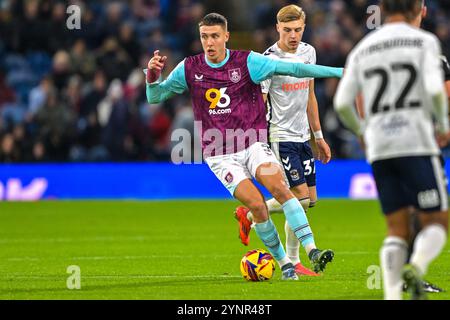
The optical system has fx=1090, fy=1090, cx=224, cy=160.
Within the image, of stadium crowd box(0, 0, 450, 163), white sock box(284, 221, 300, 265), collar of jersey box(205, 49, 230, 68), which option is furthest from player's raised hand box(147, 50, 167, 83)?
stadium crowd box(0, 0, 450, 163)

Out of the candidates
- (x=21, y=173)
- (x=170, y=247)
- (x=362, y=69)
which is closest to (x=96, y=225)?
(x=170, y=247)

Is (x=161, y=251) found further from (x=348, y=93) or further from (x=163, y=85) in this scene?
(x=348, y=93)

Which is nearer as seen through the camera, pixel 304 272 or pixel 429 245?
pixel 429 245

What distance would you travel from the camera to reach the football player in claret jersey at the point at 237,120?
9.87 m

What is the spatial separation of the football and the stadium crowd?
37.8 ft

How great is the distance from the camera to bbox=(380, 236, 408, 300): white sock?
700 centimetres

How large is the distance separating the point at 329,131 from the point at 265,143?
1177cm

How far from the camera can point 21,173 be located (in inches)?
846

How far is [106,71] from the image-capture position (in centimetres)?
2266

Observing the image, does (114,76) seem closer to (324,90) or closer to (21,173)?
(21,173)

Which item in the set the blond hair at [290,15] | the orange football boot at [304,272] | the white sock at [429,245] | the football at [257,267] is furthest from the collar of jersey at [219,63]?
the white sock at [429,245]

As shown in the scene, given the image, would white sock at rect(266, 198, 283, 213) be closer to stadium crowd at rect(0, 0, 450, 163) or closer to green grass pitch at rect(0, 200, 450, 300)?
green grass pitch at rect(0, 200, 450, 300)

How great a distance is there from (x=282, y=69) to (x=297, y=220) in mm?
1402

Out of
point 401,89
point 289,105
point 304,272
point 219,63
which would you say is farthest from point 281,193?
point 401,89
